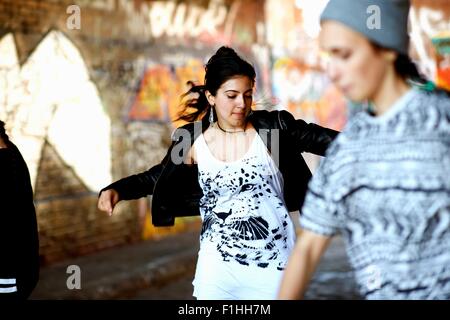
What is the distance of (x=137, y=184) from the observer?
4.21 meters

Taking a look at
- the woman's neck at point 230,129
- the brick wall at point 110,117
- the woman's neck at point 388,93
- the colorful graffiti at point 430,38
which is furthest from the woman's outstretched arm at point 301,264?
the colorful graffiti at point 430,38

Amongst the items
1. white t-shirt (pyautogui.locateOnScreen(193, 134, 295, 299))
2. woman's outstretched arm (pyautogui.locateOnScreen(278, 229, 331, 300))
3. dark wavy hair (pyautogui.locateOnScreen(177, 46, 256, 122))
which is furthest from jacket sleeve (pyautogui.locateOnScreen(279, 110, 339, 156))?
woman's outstretched arm (pyautogui.locateOnScreen(278, 229, 331, 300))

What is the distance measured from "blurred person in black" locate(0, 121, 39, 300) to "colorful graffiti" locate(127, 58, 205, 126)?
6.93 metres

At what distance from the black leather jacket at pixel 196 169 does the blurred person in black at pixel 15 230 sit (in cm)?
44

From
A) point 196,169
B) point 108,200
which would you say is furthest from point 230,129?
point 108,200

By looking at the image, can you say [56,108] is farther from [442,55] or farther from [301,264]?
[442,55]

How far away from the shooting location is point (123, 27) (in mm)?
10844

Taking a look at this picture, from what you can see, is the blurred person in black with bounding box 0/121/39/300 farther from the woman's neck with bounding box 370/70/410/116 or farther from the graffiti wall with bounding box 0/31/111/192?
the graffiti wall with bounding box 0/31/111/192

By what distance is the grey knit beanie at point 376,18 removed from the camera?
2.36m

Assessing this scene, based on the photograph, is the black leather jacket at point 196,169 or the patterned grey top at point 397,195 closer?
the patterned grey top at point 397,195

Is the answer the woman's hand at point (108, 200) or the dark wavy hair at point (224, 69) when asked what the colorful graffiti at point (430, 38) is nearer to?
the dark wavy hair at point (224, 69)

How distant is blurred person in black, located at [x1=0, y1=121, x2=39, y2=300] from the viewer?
12.5ft

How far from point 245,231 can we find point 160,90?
802cm

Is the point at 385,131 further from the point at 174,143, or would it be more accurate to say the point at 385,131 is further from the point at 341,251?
the point at 341,251
